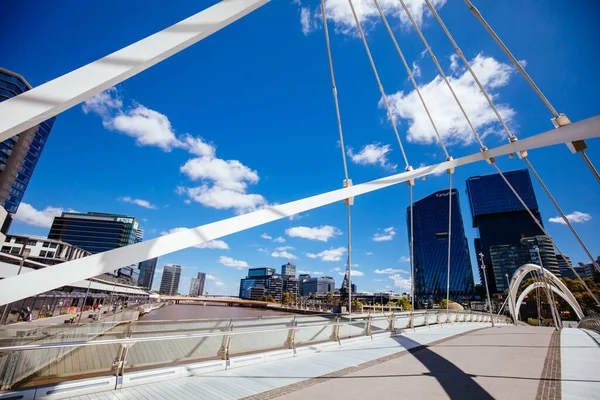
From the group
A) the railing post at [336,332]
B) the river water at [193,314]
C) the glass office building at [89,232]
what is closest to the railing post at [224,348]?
the railing post at [336,332]

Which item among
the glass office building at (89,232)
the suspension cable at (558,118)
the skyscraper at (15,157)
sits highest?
the skyscraper at (15,157)

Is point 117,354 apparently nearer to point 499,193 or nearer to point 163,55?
point 163,55

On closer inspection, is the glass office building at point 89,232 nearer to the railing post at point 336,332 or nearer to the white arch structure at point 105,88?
the railing post at point 336,332

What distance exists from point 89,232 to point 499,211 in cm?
20125

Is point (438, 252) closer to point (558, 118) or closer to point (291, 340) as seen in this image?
point (558, 118)

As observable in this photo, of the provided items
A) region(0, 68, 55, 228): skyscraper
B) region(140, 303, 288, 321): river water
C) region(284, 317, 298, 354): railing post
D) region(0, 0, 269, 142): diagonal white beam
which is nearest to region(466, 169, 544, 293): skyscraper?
region(140, 303, 288, 321): river water

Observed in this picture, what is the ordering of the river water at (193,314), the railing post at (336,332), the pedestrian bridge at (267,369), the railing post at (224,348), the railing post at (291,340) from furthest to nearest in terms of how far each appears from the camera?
the river water at (193,314) → the railing post at (336,332) → the railing post at (291,340) → the railing post at (224,348) → the pedestrian bridge at (267,369)

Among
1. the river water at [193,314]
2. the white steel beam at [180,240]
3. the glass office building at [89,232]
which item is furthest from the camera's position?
the glass office building at [89,232]

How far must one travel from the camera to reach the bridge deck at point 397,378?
4414 mm

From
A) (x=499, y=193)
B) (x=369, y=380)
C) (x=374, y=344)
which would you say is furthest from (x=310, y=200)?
(x=499, y=193)

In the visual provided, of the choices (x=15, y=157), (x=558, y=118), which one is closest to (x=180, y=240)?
(x=558, y=118)

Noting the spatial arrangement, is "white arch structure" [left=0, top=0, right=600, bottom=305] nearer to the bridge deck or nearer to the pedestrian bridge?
the pedestrian bridge

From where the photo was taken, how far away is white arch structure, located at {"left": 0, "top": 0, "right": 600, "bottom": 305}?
9.66 feet

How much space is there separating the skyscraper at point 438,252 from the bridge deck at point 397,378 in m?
132
